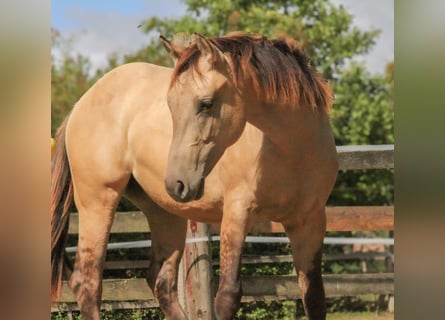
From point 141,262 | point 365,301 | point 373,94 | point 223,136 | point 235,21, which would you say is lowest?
point 365,301

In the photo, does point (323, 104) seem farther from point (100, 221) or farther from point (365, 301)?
point (365, 301)

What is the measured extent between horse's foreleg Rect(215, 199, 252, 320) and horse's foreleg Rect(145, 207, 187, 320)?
2.50ft

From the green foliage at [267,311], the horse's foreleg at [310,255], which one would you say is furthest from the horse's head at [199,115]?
the green foliage at [267,311]

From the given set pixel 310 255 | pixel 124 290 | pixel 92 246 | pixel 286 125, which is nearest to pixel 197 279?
pixel 124 290

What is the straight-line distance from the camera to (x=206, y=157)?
8.63 ft

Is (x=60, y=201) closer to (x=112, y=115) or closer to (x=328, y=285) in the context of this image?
(x=112, y=115)

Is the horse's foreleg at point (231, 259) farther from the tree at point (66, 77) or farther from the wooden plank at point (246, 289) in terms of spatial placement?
the tree at point (66, 77)

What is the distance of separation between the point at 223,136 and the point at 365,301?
3780 mm

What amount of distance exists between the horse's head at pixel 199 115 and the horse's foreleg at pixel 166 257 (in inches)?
43.8

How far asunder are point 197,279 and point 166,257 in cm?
41

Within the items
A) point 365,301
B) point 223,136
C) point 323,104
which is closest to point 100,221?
point 223,136

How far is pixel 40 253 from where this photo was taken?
1356 millimetres

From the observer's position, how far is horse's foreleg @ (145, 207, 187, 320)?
361 cm

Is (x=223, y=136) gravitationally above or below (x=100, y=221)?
above
